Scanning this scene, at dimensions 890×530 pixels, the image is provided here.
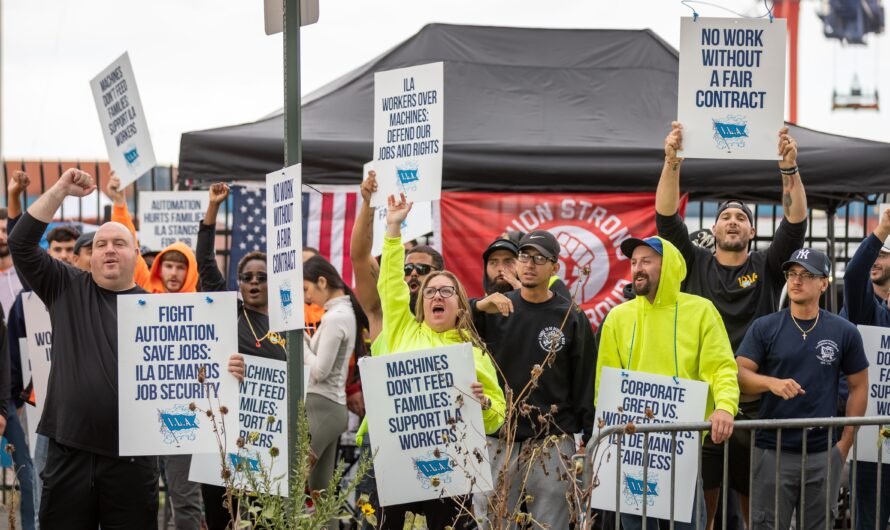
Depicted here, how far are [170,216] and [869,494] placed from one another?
6.40m

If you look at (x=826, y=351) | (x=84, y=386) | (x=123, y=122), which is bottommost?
(x=84, y=386)

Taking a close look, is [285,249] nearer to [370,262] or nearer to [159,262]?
[370,262]

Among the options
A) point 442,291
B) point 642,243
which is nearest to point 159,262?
point 442,291

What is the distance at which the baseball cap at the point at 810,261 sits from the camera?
21.2 feet

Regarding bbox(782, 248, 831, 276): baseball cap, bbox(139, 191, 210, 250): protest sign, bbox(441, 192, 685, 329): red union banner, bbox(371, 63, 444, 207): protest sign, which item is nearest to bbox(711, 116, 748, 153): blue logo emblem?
bbox(782, 248, 831, 276): baseball cap

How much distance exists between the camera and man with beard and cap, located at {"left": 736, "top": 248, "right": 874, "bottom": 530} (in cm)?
642

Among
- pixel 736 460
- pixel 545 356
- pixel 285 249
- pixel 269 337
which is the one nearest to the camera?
pixel 285 249

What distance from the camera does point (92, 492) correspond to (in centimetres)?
570

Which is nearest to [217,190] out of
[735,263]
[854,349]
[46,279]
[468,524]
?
[46,279]

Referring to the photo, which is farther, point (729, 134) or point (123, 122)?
point (123, 122)

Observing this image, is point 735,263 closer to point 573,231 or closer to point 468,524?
point 468,524

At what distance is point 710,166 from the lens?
961 centimetres

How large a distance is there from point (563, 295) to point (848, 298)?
184cm

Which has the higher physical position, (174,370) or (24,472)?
(174,370)
